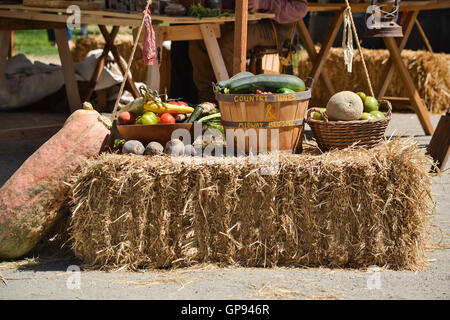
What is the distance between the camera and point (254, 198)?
3.08 metres

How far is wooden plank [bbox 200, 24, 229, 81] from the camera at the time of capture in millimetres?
4742

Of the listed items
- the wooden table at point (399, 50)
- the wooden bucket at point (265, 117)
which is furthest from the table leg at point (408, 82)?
the wooden bucket at point (265, 117)

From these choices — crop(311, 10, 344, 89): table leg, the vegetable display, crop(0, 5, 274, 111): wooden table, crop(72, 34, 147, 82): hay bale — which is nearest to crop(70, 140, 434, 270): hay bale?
the vegetable display

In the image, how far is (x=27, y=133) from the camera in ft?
17.6

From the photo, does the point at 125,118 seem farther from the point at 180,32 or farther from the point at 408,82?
the point at 408,82

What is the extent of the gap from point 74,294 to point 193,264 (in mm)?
632

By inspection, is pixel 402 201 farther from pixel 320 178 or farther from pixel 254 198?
pixel 254 198

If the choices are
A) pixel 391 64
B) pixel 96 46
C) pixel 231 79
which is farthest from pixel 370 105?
pixel 96 46

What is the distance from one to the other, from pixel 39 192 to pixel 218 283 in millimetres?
1053

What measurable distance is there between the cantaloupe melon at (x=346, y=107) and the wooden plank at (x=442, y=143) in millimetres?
1590

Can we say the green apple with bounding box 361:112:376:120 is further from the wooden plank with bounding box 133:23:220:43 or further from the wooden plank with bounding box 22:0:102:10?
the wooden plank with bounding box 22:0:102:10

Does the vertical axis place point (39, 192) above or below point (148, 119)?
below
